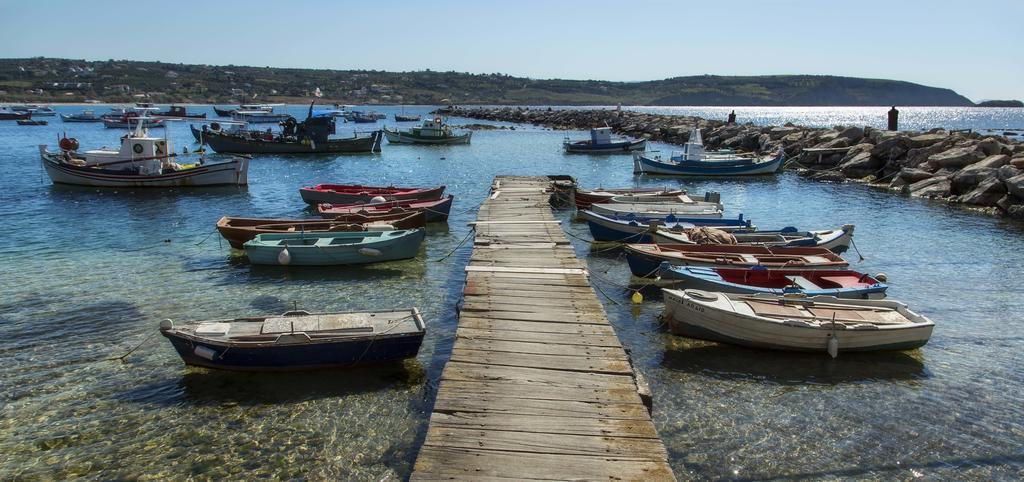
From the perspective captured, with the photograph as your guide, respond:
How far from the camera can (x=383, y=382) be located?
39.5 ft

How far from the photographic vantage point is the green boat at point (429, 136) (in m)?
69.8

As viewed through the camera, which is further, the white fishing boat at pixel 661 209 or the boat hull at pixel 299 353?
the white fishing boat at pixel 661 209

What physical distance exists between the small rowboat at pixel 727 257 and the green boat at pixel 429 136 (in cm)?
5374

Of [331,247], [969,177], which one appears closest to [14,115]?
[331,247]

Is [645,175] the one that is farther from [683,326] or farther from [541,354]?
[541,354]

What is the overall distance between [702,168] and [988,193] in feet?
54.0

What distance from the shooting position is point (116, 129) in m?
93.7

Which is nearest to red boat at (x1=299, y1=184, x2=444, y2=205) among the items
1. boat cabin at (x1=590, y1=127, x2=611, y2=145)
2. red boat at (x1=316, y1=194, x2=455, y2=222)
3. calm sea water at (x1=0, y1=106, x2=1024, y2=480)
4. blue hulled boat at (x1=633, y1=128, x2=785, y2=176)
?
red boat at (x1=316, y1=194, x2=455, y2=222)

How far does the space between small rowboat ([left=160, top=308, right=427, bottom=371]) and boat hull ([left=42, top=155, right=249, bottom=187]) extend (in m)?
26.8

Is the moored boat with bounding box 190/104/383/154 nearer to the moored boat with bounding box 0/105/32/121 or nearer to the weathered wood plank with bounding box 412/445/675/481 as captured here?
the weathered wood plank with bounding box 412/445/675/481

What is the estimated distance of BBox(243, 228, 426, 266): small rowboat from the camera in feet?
63.2

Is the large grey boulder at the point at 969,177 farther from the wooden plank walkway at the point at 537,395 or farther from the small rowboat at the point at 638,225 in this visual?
the wooden plank walkway at the point at 537,395

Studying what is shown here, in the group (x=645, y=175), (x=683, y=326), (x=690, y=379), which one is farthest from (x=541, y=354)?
(x=645, y=175)

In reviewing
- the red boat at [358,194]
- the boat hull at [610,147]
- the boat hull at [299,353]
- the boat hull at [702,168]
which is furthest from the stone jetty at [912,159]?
the boat hull at [299,353]
